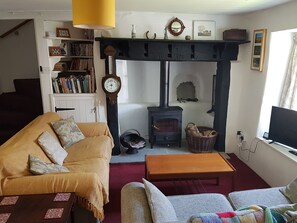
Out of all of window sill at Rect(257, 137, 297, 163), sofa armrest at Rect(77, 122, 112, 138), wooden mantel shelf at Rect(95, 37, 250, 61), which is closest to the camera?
window sill at Rect(257, 137, 297, 163)

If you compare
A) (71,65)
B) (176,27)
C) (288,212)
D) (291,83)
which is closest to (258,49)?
(291,83)

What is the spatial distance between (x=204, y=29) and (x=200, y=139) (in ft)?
5.60

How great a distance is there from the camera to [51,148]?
8.30 feet

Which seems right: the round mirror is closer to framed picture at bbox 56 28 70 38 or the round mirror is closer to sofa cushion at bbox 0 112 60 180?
framed picture at bbox 56 28 70 38

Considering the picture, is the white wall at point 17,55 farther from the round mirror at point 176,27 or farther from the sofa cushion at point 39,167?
the sofa cushion at point 39,167

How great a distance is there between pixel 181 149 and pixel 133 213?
2.64 metres

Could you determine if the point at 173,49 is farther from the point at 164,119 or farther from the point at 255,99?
the point at 255,99

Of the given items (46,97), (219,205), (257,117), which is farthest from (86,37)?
(219,205)

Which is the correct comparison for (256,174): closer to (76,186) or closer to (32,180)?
(76,186)

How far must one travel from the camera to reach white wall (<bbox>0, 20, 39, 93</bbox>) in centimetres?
497

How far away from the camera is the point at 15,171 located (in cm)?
192

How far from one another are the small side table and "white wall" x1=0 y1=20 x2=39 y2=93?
4042 millimetres

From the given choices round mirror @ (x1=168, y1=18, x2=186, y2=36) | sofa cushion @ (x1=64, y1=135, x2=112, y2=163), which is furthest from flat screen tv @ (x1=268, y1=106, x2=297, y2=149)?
sofa cushion @ (x1=64, y1=135, x2=112, y2=163)

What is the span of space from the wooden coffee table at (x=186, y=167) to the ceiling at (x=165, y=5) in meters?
1.80
